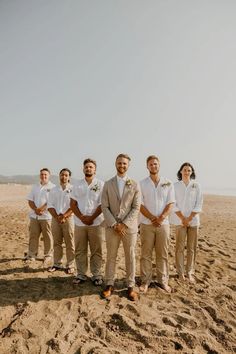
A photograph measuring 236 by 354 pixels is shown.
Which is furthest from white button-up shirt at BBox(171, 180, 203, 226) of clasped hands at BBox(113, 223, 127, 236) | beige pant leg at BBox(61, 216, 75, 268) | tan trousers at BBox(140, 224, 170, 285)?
beige pant leg at BBox(61, 216, 75, 268)

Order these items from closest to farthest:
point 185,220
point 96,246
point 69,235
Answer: point 96,246 < point 185,220 < point 69,235

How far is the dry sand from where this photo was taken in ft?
12.6

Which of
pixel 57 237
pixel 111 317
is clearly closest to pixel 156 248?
pixel 111 317

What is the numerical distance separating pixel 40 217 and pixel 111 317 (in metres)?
Answer: 3.41

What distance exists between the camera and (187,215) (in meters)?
5.89

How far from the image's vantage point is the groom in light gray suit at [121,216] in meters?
4.95

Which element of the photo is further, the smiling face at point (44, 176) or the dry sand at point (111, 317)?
the smiling face at point (44, 176)

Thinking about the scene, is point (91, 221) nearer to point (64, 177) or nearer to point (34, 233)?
point (64, 177)

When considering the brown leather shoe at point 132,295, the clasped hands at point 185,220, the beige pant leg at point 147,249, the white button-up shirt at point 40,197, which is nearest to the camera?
the brown leather shoe at point 132,295

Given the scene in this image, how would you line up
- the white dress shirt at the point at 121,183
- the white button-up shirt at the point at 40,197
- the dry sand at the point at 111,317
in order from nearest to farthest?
the dry sand at the point at 111,317 → the white dress shirt at the point at 121,183 → the white button-up shirt at the point at 40,197

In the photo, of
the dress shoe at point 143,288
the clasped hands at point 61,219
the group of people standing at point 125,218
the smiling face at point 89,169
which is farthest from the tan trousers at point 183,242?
the clasped hands at point 61,219

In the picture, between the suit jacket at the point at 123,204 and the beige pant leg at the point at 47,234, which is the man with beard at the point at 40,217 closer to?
the beige pant leg at the point at 47,234

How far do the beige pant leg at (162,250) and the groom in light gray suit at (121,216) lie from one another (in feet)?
1.78

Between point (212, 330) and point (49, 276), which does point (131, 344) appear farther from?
point (49, 276)
